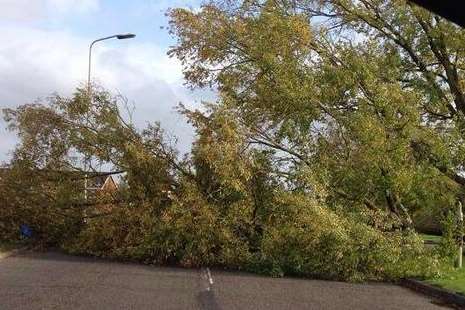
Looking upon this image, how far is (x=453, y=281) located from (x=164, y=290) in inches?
291

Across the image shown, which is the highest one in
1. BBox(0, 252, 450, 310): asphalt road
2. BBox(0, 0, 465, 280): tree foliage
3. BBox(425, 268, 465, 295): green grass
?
BBox(0, 0, 465, 280): tree foliage

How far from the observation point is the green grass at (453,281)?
15502 mm

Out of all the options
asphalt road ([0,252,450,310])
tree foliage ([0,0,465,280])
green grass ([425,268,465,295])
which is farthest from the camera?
tree foliage ([0,0,465,280])

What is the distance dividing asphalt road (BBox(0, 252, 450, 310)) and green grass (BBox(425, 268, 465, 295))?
792mm

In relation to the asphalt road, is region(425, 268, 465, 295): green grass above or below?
above

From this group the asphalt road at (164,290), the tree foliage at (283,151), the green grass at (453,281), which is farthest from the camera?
the tree foliage at (283,151)

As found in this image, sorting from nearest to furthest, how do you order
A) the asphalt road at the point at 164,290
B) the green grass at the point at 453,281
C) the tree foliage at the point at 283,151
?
1. the asphalt road at the point at 164,290
2. the green grass at the point at 453,281
3. the tree foliage at the point at 283,151

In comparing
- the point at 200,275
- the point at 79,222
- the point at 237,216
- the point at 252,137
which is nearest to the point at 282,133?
the point at 252,137

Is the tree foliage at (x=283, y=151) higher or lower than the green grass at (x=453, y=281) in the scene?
higher

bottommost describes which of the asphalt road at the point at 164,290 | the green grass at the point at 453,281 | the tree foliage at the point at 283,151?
the asphalt road at the point at 164,290

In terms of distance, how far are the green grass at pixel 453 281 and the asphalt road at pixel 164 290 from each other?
79 centimetres

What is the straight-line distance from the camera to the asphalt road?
12.1m

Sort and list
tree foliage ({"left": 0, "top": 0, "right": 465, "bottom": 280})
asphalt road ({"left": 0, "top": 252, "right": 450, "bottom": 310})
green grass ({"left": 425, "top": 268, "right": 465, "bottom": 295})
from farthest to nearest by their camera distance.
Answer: tree foliage ({"left": 0, "top": 0, "right": 465, "bottom": 280})
green grass ({"left": 425, "top": 268, "right": 465, "bottom": 295})
asphalt road ({"left": 0, "top": 252, "right": 450, "bottom": 310})

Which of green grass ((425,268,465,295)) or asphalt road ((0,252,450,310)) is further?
green grass ((425,268,465,295))
